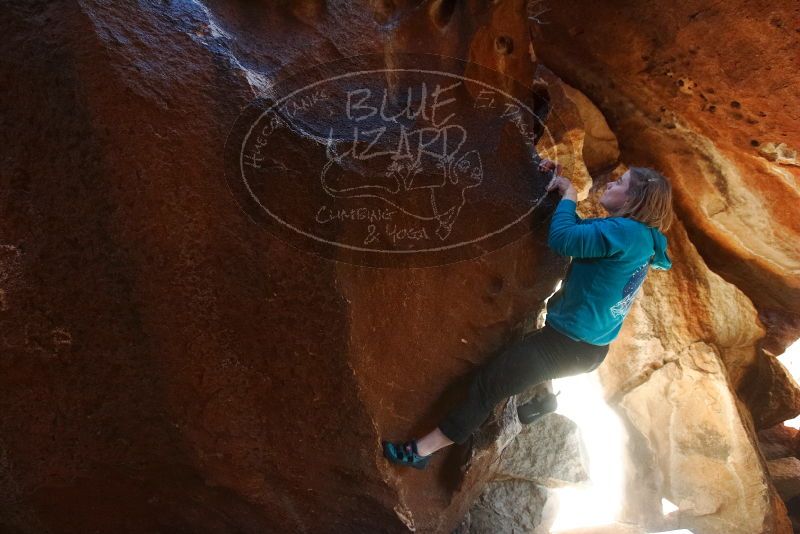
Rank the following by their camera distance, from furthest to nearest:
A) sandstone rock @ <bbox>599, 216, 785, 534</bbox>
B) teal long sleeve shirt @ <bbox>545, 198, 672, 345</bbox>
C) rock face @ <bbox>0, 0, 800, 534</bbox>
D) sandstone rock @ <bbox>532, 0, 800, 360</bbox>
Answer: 1. sandstone rock @ <bbox>599, 216, 785, 534</bbox>
2. sandstone rock @ <bbox>532, 0, 800, 360</bbox>
3. teal long sleeve shirt @ <bbox>545, 198, 672, 345</bbox>
4. rock face @ <bbox>0, 0, 800, 534</bbox>

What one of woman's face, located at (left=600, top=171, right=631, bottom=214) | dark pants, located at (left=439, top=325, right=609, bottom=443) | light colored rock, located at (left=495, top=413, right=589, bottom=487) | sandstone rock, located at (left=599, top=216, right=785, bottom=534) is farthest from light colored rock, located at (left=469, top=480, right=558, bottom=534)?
woman's face, located at (left=600, top=171, right=631, bottom=214)

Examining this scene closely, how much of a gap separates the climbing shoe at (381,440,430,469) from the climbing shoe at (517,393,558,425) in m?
0.68

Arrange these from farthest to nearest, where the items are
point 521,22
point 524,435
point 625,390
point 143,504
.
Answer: point 625,390, point 524,435, point 521,22, point 143,504

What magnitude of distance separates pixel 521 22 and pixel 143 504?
2.71 meters

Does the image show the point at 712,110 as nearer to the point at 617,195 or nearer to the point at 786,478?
the point at 617,195

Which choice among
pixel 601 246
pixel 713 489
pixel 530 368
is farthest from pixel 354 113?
pixel 713 489

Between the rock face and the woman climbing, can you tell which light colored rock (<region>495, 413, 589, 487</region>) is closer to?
the rock face

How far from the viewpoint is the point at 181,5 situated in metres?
1.96

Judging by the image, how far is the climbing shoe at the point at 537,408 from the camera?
267cm

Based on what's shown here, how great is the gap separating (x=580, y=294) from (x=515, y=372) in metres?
0.42

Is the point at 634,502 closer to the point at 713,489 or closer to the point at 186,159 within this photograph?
the point at 713,489

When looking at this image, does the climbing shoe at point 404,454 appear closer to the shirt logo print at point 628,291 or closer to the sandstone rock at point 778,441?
the shirt logo print at point 628,291

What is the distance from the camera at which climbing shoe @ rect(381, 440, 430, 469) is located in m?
2.23

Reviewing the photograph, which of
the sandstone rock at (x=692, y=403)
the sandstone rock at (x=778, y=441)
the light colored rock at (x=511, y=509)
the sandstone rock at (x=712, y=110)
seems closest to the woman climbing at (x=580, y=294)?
the sandstone rock at (x=712, y=110)
